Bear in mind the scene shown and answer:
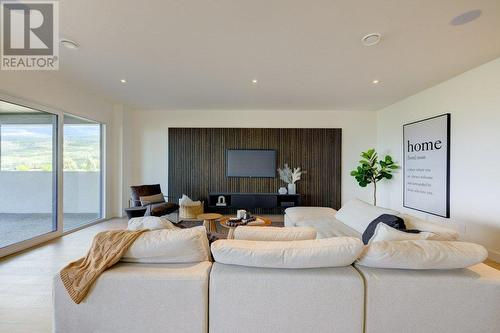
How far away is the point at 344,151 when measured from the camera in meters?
5.52

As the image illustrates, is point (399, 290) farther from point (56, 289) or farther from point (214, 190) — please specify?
point (214, 190)

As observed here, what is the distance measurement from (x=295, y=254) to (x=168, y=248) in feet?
2.55

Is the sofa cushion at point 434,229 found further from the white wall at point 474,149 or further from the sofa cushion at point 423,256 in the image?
the white wall at point 474,149

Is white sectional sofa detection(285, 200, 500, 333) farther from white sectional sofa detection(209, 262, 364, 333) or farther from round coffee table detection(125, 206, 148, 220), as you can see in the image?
round coffee table detection(125, 206, 148, 220)

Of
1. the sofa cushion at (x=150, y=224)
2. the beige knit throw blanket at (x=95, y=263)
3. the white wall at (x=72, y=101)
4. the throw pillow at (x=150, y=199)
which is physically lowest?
the throw pillow at (x=150, y=199)

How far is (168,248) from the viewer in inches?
54.4

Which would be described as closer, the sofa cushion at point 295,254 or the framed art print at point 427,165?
the sofa cushion at point 295,254

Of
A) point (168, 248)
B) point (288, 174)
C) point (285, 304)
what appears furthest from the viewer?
point (288, 174)

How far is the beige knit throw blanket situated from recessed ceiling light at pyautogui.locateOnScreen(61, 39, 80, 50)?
2.28 m

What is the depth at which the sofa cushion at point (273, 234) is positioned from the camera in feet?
5.28

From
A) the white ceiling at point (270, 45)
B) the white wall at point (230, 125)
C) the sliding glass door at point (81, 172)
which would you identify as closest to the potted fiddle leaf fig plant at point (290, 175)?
the white wall at point (230, 125)

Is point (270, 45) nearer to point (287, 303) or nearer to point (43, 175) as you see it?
point (287, 303)

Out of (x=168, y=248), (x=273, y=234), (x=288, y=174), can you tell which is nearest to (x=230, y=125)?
(x=288, y=174)

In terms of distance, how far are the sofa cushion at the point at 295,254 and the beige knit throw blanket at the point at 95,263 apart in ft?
1.99
